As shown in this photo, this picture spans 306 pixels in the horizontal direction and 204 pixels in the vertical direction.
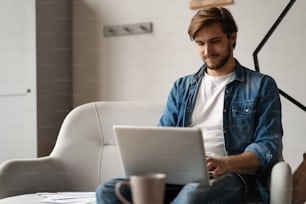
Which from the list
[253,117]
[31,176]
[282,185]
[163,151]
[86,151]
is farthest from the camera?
[86,151]

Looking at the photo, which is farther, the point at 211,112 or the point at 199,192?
the point at 211,112

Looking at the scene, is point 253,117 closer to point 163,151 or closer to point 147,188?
point 163,151

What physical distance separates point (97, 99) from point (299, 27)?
3.17 ft

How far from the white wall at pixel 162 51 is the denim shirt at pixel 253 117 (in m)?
0.41

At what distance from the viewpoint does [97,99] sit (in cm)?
211

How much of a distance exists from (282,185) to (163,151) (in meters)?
0.32

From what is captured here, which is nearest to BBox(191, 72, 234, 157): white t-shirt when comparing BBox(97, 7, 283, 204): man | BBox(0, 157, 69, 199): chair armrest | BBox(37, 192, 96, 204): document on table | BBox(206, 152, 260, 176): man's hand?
BBox(97, 7, 283, 204): man

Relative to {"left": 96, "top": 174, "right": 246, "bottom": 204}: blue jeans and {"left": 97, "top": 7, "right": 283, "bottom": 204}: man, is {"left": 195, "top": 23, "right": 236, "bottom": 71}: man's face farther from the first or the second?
{"left": 96, "top": 174, "right": 246, "bottom": 204}: blue jeans

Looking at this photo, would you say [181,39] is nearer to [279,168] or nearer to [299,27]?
[299,27]

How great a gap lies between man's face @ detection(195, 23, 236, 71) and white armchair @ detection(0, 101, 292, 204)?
0.34 metres

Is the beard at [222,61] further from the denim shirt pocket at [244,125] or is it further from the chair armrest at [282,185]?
the chair armrest at [282,185]

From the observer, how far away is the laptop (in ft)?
3.00

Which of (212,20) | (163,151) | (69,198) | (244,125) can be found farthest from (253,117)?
(69,198)

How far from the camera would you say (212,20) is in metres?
1.27
